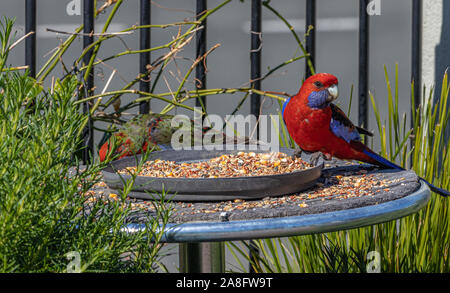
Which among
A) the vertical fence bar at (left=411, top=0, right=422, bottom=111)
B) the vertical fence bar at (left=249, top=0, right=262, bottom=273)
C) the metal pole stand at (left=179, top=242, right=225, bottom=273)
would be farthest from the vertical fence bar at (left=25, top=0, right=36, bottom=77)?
the vertical fence bar at (left=411, top=0, right=422, bottom=111)

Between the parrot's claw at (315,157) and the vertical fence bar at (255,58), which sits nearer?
the parrot's claw at (315,157)

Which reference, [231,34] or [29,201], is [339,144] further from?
[231,34]

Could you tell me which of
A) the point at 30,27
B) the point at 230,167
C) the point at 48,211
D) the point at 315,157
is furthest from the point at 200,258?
the point at 30,27

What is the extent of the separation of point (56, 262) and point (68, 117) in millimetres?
189

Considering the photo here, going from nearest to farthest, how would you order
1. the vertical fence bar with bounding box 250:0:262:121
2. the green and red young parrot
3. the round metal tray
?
the round metal tray < the green and red young parrot < the vertical fence bar with bounding box 250:0:262:121

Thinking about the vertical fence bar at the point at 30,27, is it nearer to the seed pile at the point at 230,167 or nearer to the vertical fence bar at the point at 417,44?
the seed pile at the point at 230,167

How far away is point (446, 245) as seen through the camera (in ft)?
5.69

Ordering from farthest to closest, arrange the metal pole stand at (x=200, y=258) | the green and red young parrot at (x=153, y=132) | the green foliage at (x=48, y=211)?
1. the green and red young parrot at (x=153, y=132)
2. the metal pole stand at (x=200, y=258)
3. the green foliage at (x=48, y=211)

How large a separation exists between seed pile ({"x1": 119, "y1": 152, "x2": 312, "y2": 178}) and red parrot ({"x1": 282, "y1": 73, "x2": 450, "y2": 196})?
112 millimetres

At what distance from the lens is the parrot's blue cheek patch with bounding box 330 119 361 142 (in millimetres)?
1317

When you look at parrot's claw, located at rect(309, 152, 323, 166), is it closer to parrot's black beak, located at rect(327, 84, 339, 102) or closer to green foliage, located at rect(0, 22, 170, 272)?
parrot's black beak, located at rect(327, 84, 339, 102)

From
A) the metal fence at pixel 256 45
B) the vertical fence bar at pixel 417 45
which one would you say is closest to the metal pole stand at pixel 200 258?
the metal fence at pixel 256 45

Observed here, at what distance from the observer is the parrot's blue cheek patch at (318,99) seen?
4.25ft

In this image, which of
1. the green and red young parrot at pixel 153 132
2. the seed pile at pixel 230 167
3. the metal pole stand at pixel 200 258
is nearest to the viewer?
the seed pile at pixel 230 167
